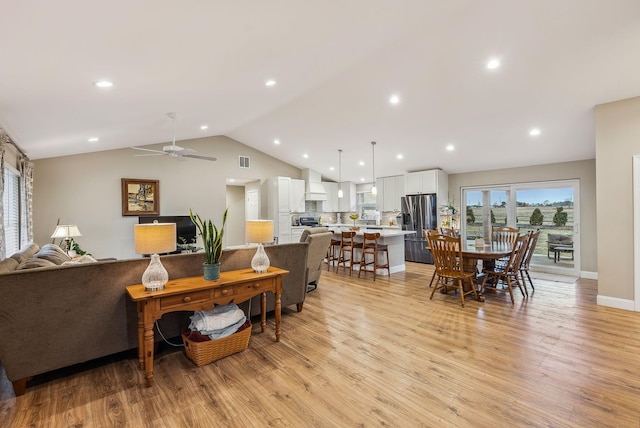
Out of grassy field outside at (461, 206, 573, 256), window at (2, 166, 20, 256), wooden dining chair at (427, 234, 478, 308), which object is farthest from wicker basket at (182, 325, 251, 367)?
grassy field outside at (461, 206, 573, 256)

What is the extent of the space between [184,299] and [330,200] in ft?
25.3

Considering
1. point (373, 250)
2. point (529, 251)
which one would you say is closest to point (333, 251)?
point (373, 250)

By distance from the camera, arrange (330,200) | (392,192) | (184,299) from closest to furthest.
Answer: (184,299)
(392,192)
(330,200)

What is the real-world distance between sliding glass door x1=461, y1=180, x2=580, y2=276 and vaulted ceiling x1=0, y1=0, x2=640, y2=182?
0.72 meters

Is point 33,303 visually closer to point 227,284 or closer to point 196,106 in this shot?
point 227,284

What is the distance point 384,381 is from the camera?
2330 millimetres

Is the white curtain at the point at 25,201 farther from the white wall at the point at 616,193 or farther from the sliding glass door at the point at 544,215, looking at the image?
the sliding glass door at the point at 544,215

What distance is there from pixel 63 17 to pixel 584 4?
406 centimetres

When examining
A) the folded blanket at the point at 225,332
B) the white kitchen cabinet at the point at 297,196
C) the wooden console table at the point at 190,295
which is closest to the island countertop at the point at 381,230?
the white kitchen cabinet at the point at 297,196

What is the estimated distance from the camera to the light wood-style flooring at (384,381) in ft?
6.33

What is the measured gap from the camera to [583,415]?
1.92 metres

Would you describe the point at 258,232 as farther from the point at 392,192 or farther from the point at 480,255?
the point at 392,192

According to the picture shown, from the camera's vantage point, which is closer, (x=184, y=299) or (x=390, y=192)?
(x=184, y=299)

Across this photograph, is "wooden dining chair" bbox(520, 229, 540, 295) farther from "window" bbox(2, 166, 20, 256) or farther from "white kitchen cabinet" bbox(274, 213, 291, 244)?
"window" bbox(2, 166, 20, 256)
